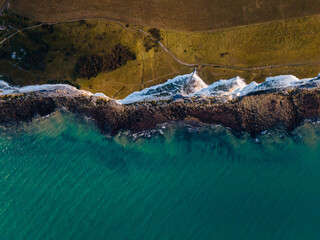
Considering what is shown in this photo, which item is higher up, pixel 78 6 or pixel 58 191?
pixel 78 6

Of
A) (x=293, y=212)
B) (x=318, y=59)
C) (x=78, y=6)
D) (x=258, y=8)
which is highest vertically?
(x=78, y=6)

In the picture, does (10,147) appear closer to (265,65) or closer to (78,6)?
(78,6)

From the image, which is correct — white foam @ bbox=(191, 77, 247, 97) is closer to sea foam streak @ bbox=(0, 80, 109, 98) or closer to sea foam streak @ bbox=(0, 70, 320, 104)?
sea foam streak @ bbox=(0, 70, 320, 104)

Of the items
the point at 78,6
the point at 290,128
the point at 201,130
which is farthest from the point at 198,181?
the point at 78,6

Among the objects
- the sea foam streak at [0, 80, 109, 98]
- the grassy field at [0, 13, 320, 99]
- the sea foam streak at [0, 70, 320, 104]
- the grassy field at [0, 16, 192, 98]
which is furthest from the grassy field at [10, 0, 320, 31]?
the sea foam streak at [0, 80, 109, 98]

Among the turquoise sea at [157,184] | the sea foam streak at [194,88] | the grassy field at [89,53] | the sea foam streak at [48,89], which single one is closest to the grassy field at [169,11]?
the grassy field at [89,53]

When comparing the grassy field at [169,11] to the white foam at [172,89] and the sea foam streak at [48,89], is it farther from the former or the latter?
the sea foam streak at [48,89]
